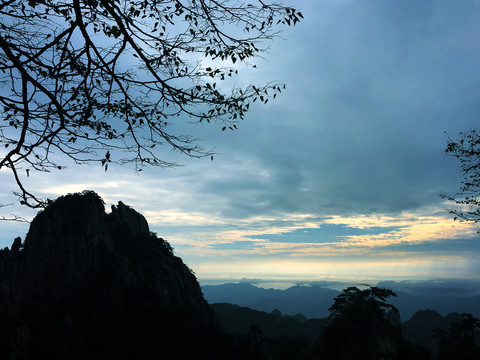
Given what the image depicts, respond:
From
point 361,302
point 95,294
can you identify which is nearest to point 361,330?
point 361,302

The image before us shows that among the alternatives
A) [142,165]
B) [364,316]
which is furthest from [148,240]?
[142,165]

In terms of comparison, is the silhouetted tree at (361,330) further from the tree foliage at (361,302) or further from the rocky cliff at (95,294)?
the rocky cliff at (95,294)

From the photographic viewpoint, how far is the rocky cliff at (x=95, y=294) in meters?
58.3

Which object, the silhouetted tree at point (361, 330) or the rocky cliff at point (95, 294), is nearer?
the silhouetted tree at point (361, 330)

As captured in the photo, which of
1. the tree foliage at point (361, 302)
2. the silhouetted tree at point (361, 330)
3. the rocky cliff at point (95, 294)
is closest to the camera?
the silhouetted tree at point (361, 330)

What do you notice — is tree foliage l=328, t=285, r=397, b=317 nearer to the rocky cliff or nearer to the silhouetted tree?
the silhouetted tree

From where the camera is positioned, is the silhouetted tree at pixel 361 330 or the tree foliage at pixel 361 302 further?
the tree foliage at pixel 361 302

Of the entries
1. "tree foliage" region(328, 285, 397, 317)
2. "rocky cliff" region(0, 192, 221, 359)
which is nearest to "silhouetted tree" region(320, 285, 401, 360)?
"tree foliage" region(328, 285, 397, 317)

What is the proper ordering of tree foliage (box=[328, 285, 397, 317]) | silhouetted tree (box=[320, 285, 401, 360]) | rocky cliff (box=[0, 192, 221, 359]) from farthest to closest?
rocky cliff (box=[0, 192, 221, 359]), tree foliage (box=[328, 285, 397, 317]), silhouetted tree (box=[320, 285, 401, 360])

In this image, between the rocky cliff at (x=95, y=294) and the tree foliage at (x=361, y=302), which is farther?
the rocky cliff at (x=95, y=294)

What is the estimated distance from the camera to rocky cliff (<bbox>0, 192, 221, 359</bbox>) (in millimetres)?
58344

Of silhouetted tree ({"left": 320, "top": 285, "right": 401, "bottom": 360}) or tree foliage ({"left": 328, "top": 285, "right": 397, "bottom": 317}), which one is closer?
silhouetted tree ({"left": 320, "top": 285, "right": 401, "bottom": 360})

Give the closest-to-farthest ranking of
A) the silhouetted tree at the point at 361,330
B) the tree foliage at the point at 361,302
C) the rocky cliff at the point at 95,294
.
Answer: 1. the silhouetted tree at the point at 361,330
2. the tree foliage at the point at 361,302
3. the rocky cliff at the point at 95,294

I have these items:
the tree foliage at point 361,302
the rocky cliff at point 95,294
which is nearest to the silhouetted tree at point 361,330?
the tree foliage at point 361,302
